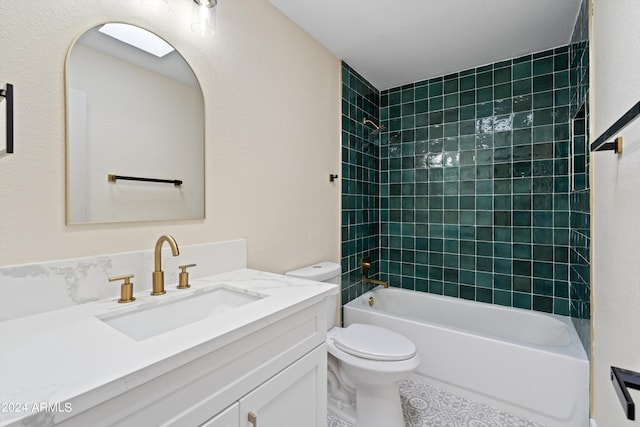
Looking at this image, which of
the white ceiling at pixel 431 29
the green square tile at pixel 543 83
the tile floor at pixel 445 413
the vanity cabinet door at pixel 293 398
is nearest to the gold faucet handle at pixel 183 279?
the vanity cabinet door at pixel 293 398

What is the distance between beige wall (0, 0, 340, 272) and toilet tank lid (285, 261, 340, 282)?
0.25 ft

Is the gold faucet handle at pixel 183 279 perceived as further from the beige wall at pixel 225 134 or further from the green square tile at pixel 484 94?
the green square tile at pixel 484 94

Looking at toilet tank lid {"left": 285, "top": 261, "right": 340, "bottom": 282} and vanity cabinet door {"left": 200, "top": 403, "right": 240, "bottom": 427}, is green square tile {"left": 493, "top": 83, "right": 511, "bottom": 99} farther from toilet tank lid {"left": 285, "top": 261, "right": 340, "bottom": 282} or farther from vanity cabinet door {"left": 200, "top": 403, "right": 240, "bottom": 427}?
vanity cabinet door {"left": 200, "top": 403, "right": 240, "bottom": 427}

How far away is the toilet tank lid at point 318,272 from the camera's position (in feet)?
5.71

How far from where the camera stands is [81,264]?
0.93 meters

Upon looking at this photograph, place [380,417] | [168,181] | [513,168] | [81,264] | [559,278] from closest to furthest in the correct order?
[81,264], [168,181], [380,417], [559,278], [513,168]

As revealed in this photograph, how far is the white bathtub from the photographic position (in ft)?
5.24

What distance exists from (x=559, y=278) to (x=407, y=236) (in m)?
1.16

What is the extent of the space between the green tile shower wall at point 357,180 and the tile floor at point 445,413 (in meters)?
0.82

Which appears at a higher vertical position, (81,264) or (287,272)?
(81,264)

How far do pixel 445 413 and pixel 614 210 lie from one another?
1.43 metres

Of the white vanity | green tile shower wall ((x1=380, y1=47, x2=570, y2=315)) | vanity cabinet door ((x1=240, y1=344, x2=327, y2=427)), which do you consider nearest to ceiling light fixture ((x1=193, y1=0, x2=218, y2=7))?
the white vanity

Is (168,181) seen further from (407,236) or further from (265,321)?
(407,236)

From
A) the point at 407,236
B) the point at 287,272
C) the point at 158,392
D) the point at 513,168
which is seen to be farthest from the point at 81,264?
the point at 513,168
